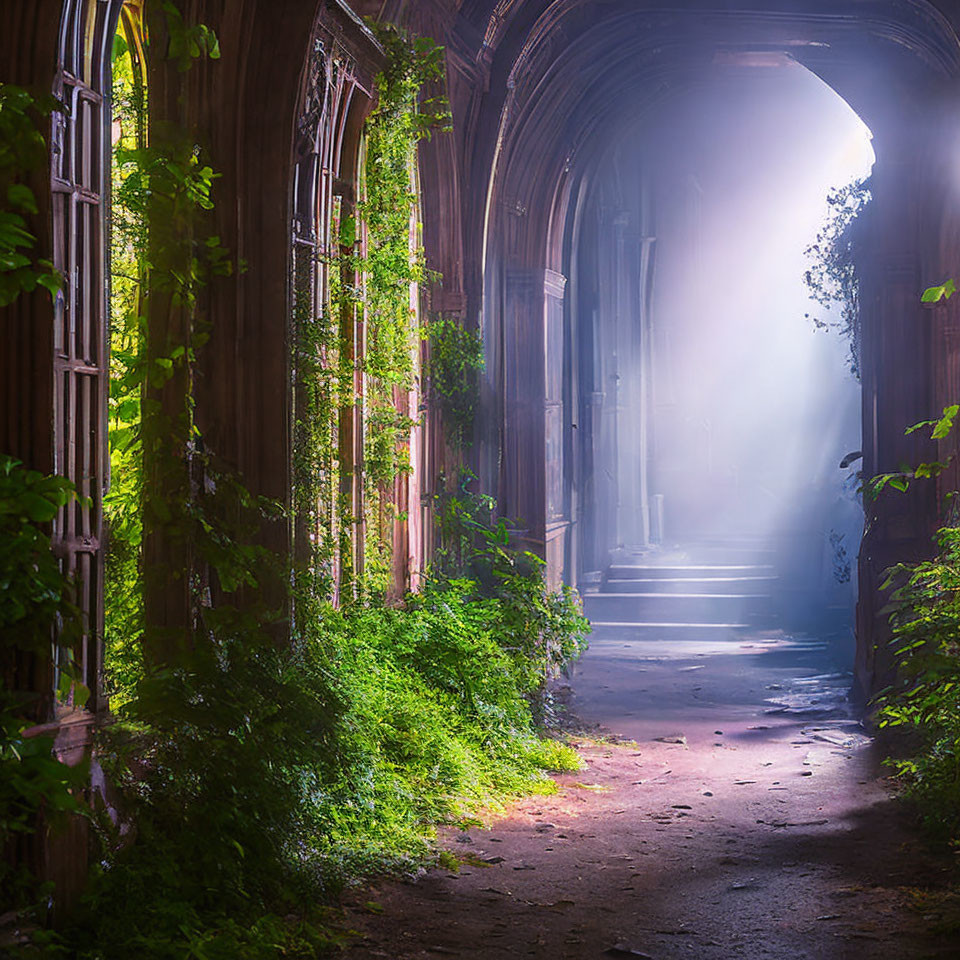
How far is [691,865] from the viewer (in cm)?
604

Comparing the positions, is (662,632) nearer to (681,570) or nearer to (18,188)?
(681,570)

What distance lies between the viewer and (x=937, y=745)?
23.4 ft

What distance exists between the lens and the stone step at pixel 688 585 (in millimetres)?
17578

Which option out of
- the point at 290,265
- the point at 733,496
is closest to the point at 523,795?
the point at 290,265

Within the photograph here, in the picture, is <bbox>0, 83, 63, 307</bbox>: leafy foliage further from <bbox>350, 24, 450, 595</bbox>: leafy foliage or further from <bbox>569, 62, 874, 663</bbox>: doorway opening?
<bbox>569, 62, 874, 663</bbox>: doorway opening

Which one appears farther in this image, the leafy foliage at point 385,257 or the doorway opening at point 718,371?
the doorway opening at point 718,371

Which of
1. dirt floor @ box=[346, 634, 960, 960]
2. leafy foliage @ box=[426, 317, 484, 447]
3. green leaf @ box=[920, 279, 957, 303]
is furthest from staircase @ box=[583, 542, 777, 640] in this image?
green leaf @ box=[920, 279, 957, 303]

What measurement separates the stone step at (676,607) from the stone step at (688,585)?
199mm

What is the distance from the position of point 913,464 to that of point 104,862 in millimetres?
8519

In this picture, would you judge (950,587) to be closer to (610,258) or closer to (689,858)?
(689,858)

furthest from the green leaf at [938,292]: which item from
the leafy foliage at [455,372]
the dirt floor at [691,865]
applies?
the leafy foliage at [455,372]

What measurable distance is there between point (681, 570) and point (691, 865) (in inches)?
483

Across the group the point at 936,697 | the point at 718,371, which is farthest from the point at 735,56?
the point at 718,371

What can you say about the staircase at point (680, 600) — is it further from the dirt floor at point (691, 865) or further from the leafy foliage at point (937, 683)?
the leafy foliage at point (937, 683)
